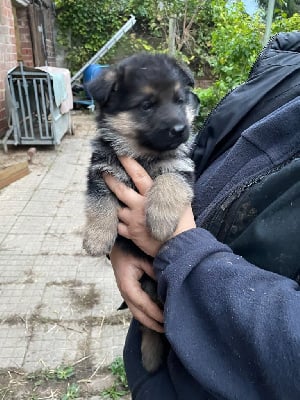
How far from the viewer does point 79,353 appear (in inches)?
115

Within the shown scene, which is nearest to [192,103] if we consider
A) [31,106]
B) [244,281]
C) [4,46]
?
[244,281]

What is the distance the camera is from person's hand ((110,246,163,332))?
1487 millimetres

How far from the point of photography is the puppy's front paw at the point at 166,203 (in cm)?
142

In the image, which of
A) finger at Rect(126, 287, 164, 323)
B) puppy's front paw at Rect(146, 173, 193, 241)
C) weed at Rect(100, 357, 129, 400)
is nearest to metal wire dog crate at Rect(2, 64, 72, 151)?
weed at Rect(100, 357, 129, 400)

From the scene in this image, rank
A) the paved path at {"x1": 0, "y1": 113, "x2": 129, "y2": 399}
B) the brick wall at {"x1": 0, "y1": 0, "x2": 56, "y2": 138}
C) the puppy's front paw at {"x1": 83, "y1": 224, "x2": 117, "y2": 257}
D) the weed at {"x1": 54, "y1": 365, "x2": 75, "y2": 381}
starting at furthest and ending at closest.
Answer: the brick wall at {"x1": 0, "y1": 0, "x2": 56, "y2": 138} < the paved path at {"x1": 0, "y1": 113, "x2": 129, "y2": 399} < the weed at {"x1": 54, "y1": 365, "x2": 75, "y2": 381} < the puppy's front paw at {"x1": 83, "y1": 224, "x2": 117, "y2": 257}

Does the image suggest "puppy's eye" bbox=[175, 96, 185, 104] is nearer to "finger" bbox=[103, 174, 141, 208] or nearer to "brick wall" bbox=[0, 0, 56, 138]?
"finger" bbox=[103, 174, 141, 208]

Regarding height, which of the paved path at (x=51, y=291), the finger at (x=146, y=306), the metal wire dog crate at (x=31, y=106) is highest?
the finger at (x=146, y=306)

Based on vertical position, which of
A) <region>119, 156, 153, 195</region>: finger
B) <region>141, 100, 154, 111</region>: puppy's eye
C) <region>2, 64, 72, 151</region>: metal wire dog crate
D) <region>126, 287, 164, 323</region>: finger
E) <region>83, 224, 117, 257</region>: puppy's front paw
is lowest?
<region>2, 64, 72, 151</region>: metal wire dog crate

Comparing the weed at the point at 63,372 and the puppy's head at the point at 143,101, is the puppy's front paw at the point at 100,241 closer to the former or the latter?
the puppy's head at the point at 143,101

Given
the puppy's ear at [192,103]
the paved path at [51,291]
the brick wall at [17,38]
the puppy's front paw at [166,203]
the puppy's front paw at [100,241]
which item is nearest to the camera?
the puppy's front paw at [166,203]

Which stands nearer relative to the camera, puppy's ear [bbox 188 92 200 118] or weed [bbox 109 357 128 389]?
puppy's ear [bbox 188 92 200 118]

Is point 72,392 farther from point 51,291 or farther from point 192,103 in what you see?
point 192,103

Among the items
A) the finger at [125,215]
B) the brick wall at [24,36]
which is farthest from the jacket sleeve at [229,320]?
the brick wall at [24,36]

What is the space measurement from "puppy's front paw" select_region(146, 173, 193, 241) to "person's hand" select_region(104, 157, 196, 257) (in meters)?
0.03
